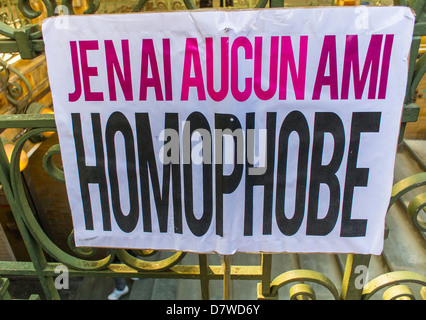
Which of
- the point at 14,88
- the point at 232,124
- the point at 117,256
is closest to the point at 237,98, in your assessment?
the point at 232,124

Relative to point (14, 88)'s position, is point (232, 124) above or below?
above

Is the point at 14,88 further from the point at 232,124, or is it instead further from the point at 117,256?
the point at 232,124

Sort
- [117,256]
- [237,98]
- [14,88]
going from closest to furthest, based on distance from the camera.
Answer: [237,98]
[117,256]
[14,88]

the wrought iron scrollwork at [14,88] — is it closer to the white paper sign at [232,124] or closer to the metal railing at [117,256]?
the metal railing at [117,256]

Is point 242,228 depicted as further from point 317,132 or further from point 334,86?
point 334,86

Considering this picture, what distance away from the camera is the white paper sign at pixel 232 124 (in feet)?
3.69

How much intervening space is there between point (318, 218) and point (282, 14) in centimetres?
72

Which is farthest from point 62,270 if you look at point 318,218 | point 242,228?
point 318,218

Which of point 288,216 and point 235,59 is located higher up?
point 235,59

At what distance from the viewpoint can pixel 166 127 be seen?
125cm

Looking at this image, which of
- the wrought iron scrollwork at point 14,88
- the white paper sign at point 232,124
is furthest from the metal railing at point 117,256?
the wrought iron scrollwork at point 14,88

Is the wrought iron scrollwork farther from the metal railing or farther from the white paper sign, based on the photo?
the white paper sign

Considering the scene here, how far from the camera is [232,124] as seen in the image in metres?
1.21
